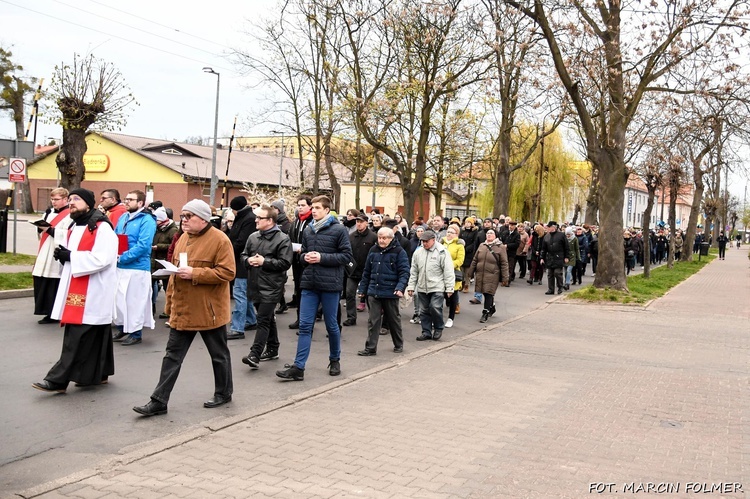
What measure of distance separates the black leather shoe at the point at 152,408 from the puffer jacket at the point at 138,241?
11.3ft

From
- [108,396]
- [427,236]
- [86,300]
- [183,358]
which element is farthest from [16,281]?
[183,358]

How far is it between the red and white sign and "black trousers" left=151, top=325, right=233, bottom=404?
12.9 metres

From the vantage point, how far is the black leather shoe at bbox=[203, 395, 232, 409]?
689 cm

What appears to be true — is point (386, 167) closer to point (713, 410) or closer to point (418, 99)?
point (418, 99)

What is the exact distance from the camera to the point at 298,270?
12289mm

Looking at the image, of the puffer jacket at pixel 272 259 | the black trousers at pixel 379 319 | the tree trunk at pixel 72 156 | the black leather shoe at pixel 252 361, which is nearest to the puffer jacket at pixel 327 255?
the puffer jacket at pixel 272 259

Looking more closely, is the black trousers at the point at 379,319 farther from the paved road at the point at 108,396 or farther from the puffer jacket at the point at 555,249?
the puffer jacket at the point at 555,249

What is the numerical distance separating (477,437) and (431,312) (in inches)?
210

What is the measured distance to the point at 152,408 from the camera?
6.51 meters

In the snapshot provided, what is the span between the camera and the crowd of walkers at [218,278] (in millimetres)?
6691

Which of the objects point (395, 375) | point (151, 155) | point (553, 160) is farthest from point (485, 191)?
point (395, 375)

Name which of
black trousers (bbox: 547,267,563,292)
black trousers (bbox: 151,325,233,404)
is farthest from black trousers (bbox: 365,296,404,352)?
black trousers (bbox: 547,267,563,292)

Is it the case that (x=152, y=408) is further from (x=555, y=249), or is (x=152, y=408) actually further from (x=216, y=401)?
(x=555, y=249)

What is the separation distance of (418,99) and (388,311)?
20043 millimetres
